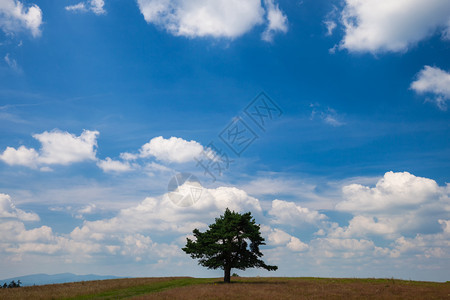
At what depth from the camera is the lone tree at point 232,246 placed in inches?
1838

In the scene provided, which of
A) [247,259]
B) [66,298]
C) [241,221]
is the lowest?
[66,298]

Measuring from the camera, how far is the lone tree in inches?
1838

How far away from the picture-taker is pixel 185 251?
49.4 metres

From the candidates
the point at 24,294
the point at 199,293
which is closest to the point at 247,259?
the point at 199,293

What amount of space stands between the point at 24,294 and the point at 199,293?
21.9 m

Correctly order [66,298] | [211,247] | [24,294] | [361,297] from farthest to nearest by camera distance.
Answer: [211,247], [24,294], [66,298], [361,297]

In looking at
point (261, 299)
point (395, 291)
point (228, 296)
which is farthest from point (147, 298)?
point (395, 291)

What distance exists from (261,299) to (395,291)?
17.2 metres

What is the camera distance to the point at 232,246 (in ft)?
152

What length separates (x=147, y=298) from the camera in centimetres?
3062

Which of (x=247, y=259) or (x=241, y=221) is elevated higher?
(x=241, y=221)

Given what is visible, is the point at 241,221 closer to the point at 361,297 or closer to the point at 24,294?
the point at 361,297

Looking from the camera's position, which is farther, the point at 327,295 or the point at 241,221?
the point at 241,221

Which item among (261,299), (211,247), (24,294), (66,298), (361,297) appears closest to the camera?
(261,299)
